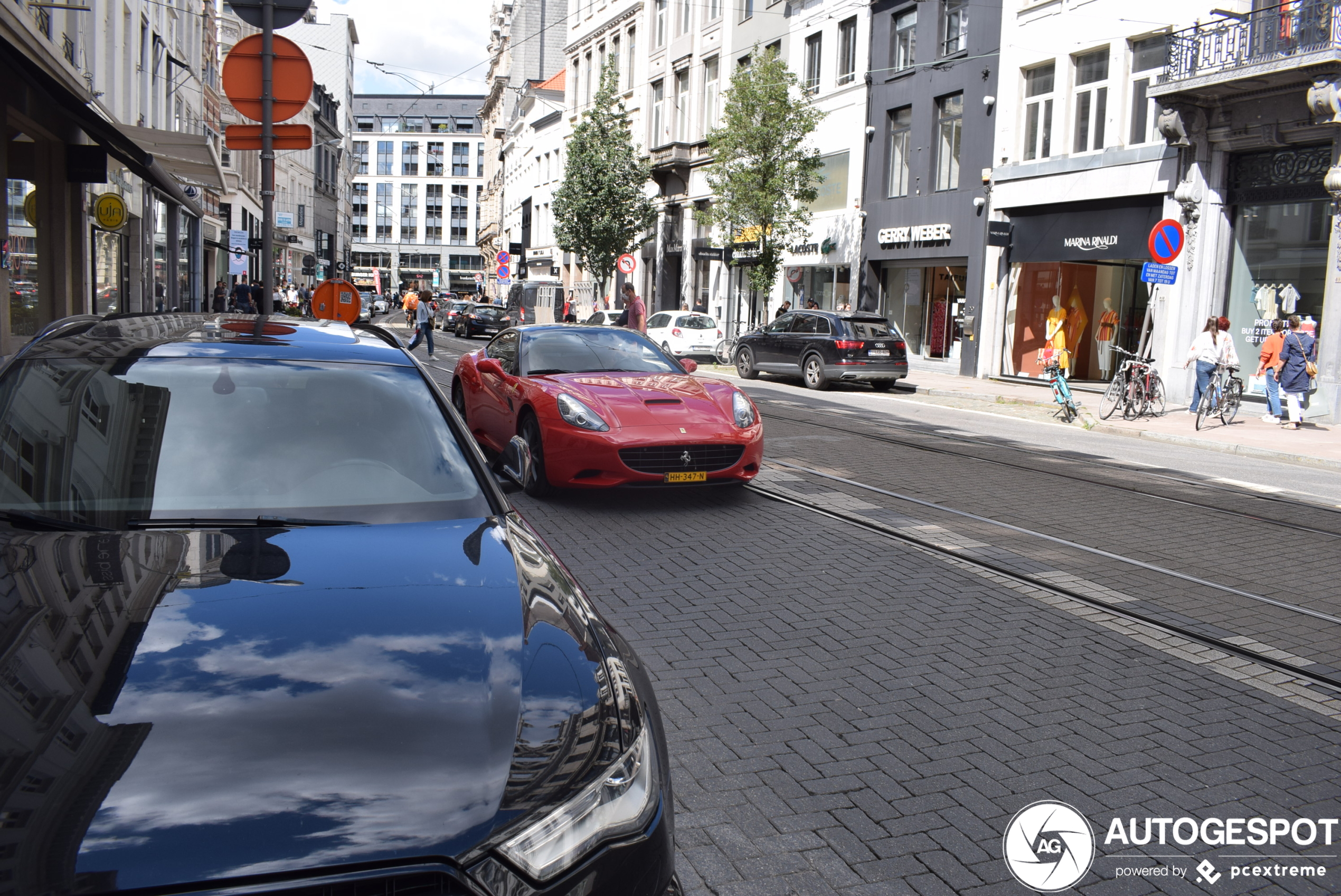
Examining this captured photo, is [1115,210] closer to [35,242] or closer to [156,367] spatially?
[35,242]

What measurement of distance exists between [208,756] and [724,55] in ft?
137

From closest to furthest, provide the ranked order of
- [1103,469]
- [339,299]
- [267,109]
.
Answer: [267,109] → [1103,469] → [339,299]

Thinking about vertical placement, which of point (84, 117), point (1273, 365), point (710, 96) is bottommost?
point (1273, 365)

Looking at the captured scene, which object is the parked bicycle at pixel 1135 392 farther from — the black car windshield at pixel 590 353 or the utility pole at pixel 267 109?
the utility pole at pixel 267 109

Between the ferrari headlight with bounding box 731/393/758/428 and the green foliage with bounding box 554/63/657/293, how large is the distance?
114 feet

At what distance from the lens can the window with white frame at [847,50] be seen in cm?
3328

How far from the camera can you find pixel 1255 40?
1947 centimetres

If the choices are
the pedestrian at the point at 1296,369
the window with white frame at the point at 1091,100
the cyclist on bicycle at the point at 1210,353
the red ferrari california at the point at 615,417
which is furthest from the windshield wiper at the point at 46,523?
the window with white frame at the point at 1091,100

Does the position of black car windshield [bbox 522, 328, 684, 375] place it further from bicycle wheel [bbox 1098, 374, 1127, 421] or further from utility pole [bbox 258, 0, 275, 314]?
bicycle wheel [bbox 1098, 374, 1127, 421]

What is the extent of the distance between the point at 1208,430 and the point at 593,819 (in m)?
17.8

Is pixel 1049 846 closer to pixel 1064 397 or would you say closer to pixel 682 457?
pixel 682 457

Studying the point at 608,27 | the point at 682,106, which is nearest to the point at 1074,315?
the point at 682,106

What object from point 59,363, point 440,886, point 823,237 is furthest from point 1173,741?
point 823,237

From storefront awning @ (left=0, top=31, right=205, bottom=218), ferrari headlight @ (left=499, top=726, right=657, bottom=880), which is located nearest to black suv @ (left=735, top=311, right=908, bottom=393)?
storefront awning @ (left=0, top=31, right=205, bottom=218)
